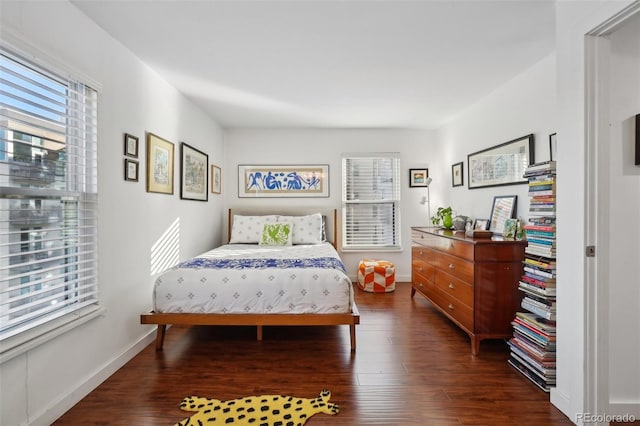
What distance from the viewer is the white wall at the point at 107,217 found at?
1.69 m

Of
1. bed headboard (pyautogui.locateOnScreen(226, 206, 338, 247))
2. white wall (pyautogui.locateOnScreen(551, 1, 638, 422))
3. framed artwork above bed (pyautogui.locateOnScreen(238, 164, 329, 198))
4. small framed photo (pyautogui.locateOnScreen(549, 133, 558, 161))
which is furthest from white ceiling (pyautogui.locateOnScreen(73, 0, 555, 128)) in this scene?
bed headboard (pyautogui.locateOnScreen(226, 206, 338, 247))

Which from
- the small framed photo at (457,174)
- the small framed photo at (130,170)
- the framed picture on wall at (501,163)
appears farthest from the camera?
the small framed photo at (457,174)

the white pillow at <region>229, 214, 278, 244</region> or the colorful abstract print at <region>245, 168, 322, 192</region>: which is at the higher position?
the colorful abstract print at <region>245, 168, 322, 192</region>

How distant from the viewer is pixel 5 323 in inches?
62.2

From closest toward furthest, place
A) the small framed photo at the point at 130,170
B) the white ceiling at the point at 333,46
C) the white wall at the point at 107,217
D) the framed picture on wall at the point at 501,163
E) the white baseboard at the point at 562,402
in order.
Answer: the white wall at the point at 107,217, the white baseboard at the point at 562,402, the white ceiling at the point at 333,46, the small framed photo at the point at 130,170, the framed picture on wall at the point at 501,163

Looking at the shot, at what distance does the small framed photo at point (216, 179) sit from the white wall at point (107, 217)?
3.29 feet

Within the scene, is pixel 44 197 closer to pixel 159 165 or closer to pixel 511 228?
pixel 159 165

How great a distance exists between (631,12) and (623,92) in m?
0.46

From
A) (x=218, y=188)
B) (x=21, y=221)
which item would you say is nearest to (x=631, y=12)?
(x=21, y=221)

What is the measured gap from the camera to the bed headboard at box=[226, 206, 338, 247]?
4988mm

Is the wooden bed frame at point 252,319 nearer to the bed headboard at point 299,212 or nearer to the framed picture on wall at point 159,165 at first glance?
the framed picture on wall at point 159,165

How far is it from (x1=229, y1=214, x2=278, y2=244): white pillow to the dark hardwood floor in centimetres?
157

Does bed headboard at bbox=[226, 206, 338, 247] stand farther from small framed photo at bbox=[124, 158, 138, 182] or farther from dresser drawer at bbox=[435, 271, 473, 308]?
small framed photo at bbox=[124, 158, 138, 182]

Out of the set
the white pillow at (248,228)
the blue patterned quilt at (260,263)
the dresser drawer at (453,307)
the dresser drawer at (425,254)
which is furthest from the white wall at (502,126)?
the white pillow at (248,228)
